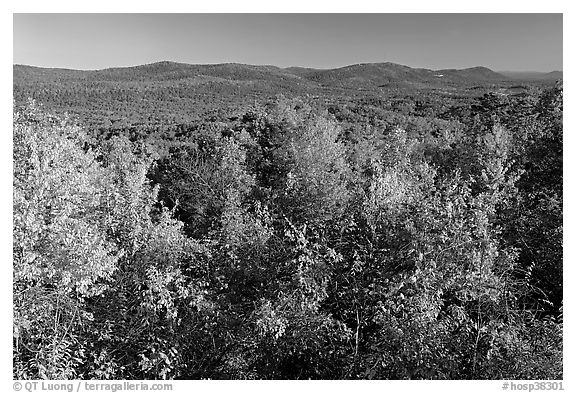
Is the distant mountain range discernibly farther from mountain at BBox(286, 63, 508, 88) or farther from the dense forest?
the dense forest

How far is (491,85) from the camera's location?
51688 mm

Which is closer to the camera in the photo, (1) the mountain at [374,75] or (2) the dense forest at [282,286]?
(2) the dense forest at [282,286]

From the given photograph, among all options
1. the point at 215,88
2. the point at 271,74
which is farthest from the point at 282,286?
the point at 215,88

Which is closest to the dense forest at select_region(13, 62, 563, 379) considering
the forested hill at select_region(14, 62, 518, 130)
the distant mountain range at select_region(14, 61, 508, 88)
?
the forested hill at select_region(14, 62, 518, 130)

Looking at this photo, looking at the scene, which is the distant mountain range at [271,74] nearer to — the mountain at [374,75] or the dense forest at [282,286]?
the mountain at [374,75]

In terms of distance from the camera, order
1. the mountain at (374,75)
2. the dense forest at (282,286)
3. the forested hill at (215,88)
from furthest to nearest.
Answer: the mountain at (374,75) → the forested hill at (215,88) → the dense forest at (282,286)

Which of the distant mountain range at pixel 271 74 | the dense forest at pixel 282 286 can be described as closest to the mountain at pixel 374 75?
the distant mountain range at pixel 271 74

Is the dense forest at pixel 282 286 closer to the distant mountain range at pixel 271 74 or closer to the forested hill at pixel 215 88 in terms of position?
the forested hill at pixel 215 88

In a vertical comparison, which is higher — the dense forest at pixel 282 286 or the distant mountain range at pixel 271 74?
the distant mountain range at pixel 271 74

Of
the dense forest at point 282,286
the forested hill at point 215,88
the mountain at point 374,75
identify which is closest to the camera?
the dense forest at point 282,286

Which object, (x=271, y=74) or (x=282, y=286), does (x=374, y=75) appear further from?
(x=282, y=286)

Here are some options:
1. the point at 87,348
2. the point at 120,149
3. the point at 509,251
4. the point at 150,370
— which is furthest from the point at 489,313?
the point at 120,149

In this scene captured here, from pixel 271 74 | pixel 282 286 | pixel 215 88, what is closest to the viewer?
pixel 282 286

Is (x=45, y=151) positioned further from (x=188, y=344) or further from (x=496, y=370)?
(x=496, y=370)
